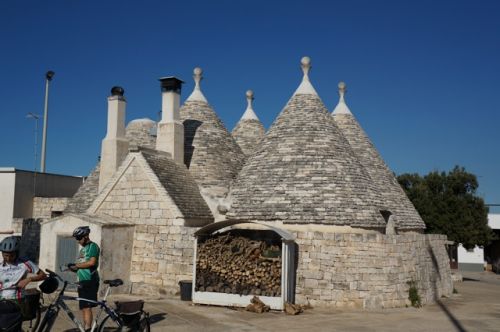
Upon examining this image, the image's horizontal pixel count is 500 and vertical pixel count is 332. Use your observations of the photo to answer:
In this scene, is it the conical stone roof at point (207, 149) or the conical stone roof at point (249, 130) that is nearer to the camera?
the conical stone roof at point (207, 149)

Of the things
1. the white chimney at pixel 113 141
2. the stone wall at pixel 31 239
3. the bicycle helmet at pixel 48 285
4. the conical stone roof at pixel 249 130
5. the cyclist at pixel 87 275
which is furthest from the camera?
the conical stone roof at pixel 249 130

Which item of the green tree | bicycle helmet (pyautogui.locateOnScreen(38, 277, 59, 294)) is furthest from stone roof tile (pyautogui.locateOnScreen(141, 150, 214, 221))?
the green tree

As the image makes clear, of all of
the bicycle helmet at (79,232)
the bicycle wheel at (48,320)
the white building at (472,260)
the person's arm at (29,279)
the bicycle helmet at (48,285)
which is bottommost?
the white building at (472,260)

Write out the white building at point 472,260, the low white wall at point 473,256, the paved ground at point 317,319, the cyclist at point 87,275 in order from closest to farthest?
the cyclist at point 87,275
the paved ground at point 317,319
the white building at point 472,260
the low white wall at point 473,256

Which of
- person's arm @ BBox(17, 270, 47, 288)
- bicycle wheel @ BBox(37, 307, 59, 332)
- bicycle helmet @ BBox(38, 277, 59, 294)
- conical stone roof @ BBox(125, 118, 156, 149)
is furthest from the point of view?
conical stone roof @ BBox(125, 118, 156, 149)

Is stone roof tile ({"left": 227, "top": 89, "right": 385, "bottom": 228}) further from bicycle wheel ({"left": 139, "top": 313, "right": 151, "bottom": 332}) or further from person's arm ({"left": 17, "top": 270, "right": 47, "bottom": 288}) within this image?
person's arm ({"left": 17, "top": 270, "right": 47, "bottom": 288})

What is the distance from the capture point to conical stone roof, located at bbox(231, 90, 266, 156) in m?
21.9

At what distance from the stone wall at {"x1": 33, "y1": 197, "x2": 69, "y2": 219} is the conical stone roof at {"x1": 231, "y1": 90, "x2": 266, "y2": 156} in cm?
848

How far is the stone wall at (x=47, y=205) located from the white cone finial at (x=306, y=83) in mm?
12331

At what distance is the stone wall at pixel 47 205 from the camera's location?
22.5m

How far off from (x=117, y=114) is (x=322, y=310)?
9144 mm

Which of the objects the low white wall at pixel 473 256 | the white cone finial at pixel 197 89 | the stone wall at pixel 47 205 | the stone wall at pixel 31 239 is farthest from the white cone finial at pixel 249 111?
the low white wall at pixel 473 256

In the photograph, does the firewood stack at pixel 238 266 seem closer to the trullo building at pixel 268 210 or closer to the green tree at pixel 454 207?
the trullo building at pixel 268 210

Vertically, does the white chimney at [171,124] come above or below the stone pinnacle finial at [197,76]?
below
